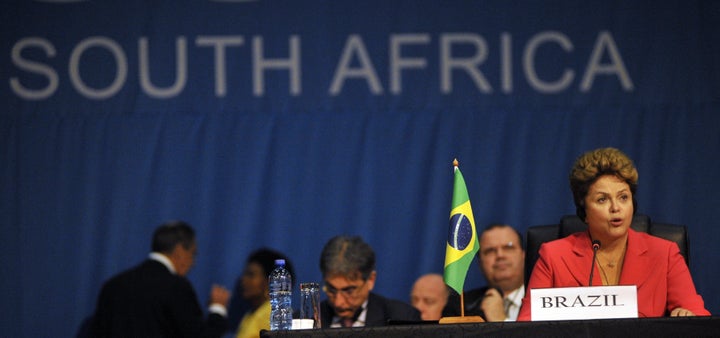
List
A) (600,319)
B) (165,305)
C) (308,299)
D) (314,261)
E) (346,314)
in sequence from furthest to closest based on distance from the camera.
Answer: (314,261) → (165,305) → (346,314) → (308,299) → (600,319)

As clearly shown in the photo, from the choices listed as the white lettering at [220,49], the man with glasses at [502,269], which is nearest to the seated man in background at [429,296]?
the man with glasses at [502,269]

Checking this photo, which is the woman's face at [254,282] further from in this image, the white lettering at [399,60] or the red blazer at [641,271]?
the red blazer at [641,271]

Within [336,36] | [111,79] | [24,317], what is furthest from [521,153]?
[24,317]

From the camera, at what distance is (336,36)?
5477 mm

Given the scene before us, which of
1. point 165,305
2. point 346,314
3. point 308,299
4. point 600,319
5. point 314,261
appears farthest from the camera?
point 314,261

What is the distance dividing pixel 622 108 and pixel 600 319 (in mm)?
2992

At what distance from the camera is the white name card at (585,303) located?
108 inches

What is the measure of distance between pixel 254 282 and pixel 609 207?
98.8 inches

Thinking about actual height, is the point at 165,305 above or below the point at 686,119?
below

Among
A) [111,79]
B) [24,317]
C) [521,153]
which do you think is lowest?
[24,317]

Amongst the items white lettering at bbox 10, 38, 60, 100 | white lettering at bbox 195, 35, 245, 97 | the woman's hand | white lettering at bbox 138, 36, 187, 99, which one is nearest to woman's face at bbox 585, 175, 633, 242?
the woman's hand

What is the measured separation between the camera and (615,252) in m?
3.34

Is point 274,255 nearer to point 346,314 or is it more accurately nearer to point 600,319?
point 346,314

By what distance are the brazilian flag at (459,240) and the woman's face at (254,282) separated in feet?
7.73
